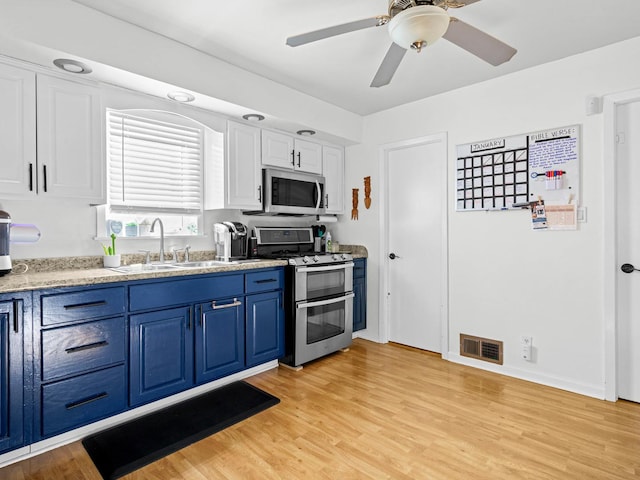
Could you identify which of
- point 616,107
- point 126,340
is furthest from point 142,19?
point 616,107

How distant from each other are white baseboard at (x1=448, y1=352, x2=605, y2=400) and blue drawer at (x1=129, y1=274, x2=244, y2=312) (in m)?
2.15

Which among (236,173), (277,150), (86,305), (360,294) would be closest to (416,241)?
(360,294)

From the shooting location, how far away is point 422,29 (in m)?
1.68

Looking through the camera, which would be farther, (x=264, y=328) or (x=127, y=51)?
(x=264, y=328)

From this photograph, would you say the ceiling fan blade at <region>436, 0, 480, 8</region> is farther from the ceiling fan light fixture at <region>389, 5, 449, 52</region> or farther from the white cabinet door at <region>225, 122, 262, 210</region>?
the white cabinet door at <region>225, 122, 262, 210</region>

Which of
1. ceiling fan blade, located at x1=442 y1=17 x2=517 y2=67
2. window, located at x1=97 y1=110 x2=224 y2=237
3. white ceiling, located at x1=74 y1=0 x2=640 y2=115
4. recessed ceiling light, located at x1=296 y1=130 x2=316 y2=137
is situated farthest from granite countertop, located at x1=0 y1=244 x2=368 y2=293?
ceiling fan blade, located at x1=442 y1=17 x2=517 y2=67

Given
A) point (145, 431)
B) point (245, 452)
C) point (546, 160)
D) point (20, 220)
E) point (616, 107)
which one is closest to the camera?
point (245, 452)

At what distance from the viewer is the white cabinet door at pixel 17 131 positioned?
2068 mm

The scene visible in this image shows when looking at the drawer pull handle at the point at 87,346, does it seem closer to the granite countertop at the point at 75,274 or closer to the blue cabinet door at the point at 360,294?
the granite countertop at the point at 75,274

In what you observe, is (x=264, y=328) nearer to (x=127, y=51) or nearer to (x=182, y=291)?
(x=182, y=291)

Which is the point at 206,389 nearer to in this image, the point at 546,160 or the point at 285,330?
the point at 285,330

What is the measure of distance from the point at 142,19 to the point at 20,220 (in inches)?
59.4

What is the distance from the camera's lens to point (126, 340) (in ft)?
7.31

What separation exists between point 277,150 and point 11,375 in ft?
8.59
